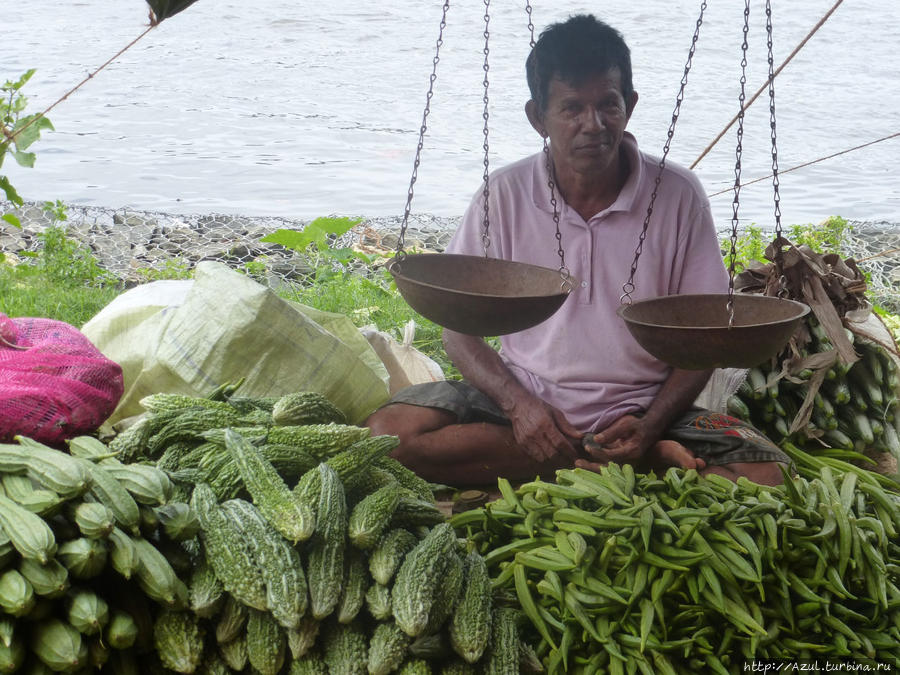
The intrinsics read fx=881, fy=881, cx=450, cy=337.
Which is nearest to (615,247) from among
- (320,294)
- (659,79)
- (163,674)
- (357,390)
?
(357,390)

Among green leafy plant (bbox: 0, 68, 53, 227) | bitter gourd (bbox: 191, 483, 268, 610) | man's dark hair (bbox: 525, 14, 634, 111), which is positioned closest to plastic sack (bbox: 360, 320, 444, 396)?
man's dark hair (bbox: 525, 14, 634, 111)

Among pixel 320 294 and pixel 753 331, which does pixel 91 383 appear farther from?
pixel 320 294

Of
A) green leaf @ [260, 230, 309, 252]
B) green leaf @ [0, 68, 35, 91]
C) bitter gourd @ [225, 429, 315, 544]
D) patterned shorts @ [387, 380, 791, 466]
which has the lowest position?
green leaf @ [260, 230, 309, 252]

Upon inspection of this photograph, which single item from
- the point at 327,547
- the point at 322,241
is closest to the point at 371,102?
the point at 322,241

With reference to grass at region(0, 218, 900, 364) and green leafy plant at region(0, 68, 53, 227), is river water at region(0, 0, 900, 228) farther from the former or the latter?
green leafy plant at region(0, 68, 53, 227)

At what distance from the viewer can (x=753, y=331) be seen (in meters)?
2.12

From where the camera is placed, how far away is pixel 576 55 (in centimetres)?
287

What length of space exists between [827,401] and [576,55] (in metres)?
1.65

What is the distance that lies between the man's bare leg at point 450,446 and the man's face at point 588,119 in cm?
102

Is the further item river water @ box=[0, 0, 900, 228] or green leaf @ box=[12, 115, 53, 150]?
river water @ box=[0, 0, 900, 228]

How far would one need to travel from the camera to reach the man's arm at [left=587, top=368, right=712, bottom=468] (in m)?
3.03

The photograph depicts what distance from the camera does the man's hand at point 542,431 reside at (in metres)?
3.07

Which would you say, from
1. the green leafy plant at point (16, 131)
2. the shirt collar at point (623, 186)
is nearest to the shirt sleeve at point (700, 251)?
the shirt collar at point (623, 186)

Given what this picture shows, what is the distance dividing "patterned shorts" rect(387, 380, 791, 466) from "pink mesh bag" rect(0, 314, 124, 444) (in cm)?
107
